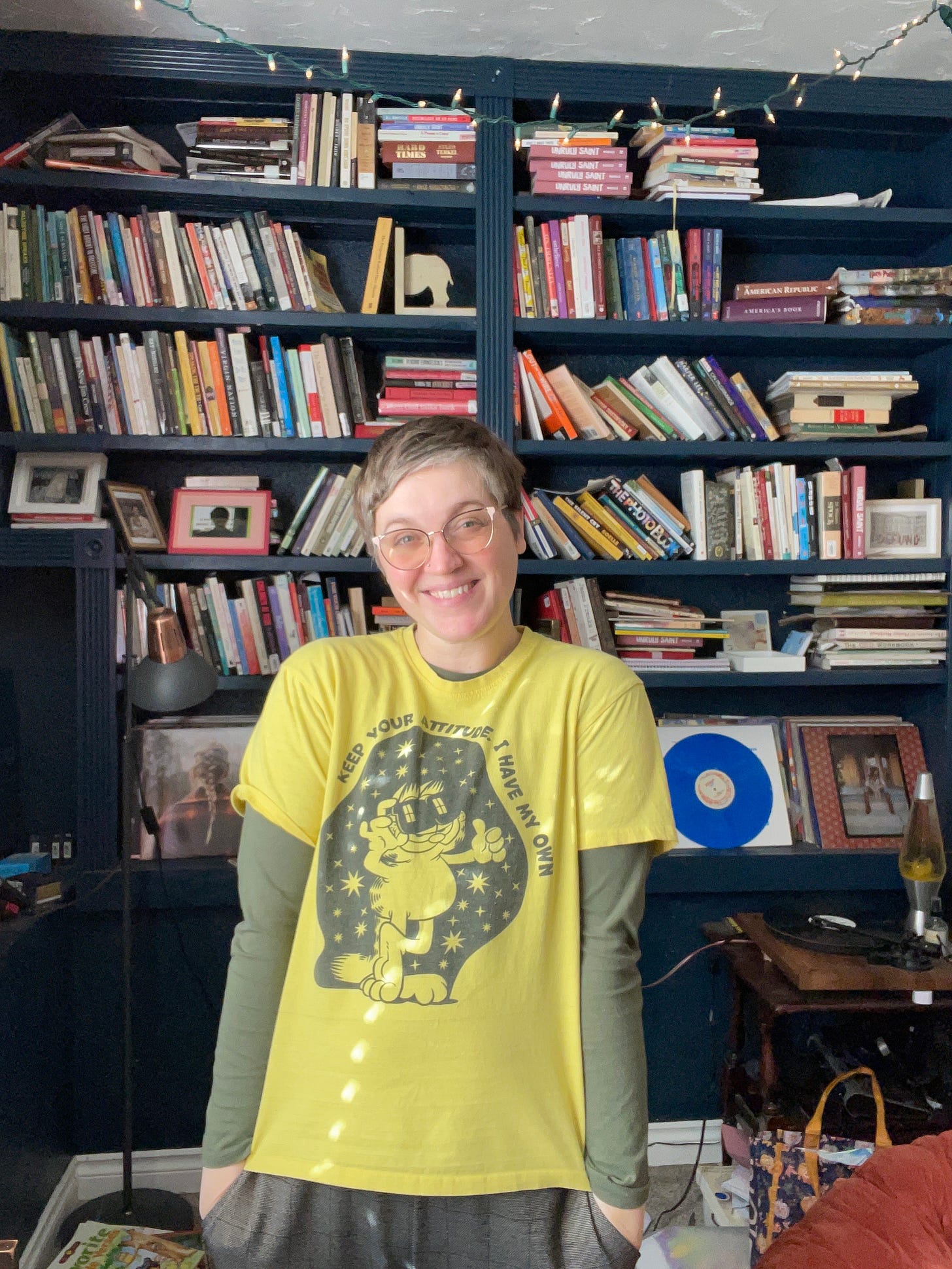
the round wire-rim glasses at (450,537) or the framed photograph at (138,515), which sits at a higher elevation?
the framed photograph at (138,515)

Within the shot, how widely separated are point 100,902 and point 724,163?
232 centimetres

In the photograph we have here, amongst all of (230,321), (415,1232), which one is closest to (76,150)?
(230,321)

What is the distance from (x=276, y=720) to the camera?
1123mm

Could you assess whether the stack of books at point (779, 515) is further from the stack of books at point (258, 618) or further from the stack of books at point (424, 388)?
the stack of books at point (258, 618)

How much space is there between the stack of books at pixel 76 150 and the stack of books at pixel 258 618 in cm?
97

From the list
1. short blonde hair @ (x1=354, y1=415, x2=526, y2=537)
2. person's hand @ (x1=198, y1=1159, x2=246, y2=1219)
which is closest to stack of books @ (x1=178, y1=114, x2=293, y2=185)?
short blonde hair @ (x1=354, y1=415, x2=526, y2=537)

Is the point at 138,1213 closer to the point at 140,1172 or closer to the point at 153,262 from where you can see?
the point at 140,1172

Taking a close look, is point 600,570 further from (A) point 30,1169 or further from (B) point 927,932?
(A) point 30,1169

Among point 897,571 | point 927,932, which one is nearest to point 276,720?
point 927,932

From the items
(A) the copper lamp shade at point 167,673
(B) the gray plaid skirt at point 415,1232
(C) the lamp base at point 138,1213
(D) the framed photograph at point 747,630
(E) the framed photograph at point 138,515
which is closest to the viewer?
(B) the gray plaid skirt at point 415,1232

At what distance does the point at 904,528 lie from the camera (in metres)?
2.64

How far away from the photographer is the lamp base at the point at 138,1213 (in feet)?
7.11

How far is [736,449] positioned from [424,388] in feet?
2.58

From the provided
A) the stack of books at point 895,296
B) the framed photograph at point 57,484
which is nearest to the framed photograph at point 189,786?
the framed photograph at point 57,484
